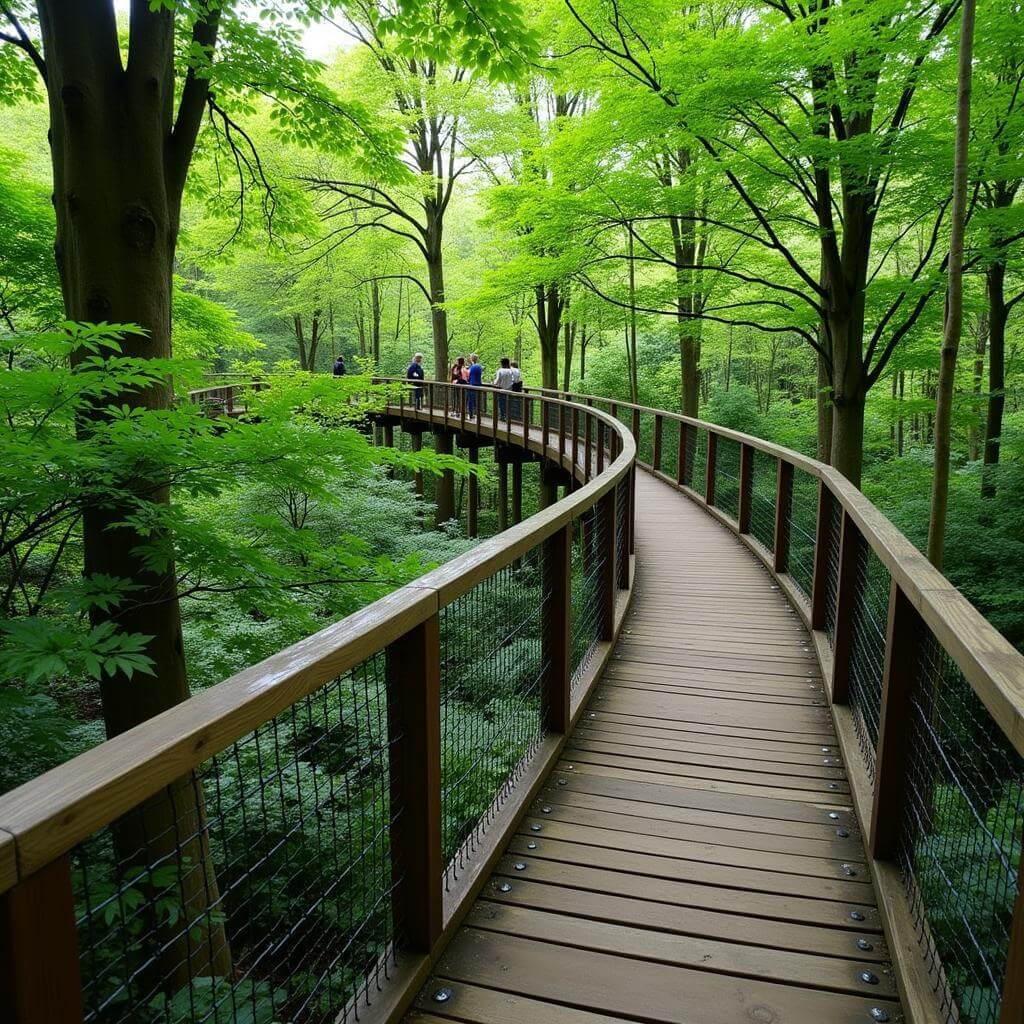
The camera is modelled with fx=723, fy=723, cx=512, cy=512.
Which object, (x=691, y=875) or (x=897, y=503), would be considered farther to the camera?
(x=897, y=503)

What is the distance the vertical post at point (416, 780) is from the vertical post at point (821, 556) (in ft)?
11.2

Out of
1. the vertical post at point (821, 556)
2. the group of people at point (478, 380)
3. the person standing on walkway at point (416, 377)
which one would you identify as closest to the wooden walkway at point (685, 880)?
the vertical post at point (821, 556)

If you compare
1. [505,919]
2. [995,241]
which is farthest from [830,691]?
[995,241]

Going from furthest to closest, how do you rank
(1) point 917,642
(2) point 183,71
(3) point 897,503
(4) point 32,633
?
(3) point 897,503 < (2) point 183,71 < (4) point 32,633 < (1) point 917,642

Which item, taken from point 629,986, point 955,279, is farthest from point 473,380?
point 629,986

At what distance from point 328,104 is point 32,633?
17.6 feet

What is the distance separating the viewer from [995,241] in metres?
8.50

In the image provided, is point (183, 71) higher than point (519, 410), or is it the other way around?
point (183, 71)

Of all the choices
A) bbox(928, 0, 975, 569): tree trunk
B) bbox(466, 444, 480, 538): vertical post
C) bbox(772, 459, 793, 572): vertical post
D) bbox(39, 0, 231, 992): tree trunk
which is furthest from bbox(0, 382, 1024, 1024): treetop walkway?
bbox(466, 444, 480, 538): vertical post

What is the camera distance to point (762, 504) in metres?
8.20

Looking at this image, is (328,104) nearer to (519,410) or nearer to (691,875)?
(691,875)

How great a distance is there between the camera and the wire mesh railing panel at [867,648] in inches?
128

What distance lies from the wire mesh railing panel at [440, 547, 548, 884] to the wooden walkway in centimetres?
20

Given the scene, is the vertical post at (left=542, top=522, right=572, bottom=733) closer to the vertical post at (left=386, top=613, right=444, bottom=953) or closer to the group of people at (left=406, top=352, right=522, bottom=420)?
the vertical post at (left=386, top=613, right=444, bottom=953)
